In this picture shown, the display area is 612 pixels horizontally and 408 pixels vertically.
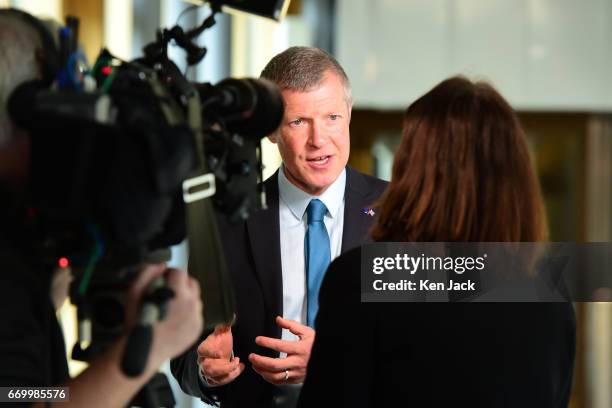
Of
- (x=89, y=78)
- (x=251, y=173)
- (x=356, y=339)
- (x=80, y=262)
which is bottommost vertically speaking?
(x=356, y=339)

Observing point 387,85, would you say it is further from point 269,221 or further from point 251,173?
point 251,173

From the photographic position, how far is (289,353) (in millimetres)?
1541

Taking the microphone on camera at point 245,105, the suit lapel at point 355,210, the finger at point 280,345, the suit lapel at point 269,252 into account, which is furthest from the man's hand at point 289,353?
the microphone on camera at point 245,105

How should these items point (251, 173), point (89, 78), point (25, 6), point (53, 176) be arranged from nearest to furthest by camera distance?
point (53, 176), point (89, 78), point (251, 173), point (25, 6)

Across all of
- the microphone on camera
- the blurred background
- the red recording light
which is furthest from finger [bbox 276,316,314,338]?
the blurred background

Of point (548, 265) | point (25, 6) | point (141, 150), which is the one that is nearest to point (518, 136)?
point (548, 265)

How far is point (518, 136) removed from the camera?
123cm

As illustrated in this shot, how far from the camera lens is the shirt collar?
176 centimetres

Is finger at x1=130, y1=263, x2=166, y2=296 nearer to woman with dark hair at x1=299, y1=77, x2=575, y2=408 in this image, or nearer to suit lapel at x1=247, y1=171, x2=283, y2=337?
woman with dark hair at x1=299, y1=77, x2=575, y2=408

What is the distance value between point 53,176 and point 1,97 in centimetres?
→ 14

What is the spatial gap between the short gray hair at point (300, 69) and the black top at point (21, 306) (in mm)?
783

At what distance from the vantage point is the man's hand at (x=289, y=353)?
1.53 metres

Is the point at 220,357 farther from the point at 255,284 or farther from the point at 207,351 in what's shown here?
the point at 255,284

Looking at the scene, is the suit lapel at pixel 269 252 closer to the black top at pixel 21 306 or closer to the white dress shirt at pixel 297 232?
the white dress shirt at pixel 297 232
